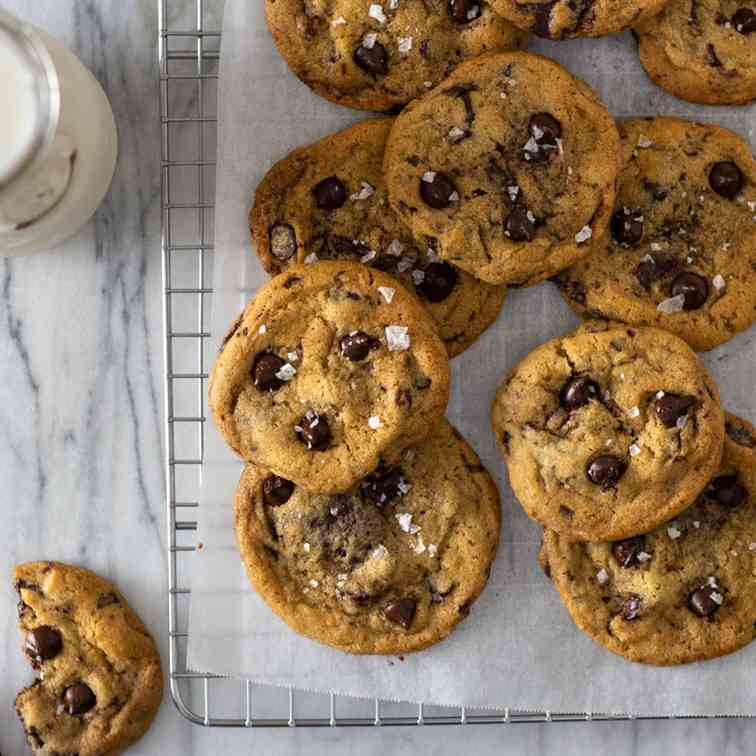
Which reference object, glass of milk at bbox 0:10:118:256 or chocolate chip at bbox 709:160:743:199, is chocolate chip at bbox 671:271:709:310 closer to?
chocolate chip at bbox 709:160:743:199

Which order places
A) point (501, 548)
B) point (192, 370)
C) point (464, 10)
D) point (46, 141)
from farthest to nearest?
1. point (192, 370)
2. point (501, 548)
3. point (464, 10)
4. point (46, 141)

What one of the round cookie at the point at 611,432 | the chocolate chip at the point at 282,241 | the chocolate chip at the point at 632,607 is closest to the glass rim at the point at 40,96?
the chocolate chip at the point at 282,241

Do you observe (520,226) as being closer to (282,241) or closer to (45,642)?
(282,241)

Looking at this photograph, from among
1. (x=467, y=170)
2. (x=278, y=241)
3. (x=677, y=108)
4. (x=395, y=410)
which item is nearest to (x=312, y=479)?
(x=395, y=410)

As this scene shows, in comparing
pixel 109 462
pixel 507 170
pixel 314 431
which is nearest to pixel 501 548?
pixel 314 431

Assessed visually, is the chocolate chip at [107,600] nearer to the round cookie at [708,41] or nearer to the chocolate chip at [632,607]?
the chocolate chip at [632,607]

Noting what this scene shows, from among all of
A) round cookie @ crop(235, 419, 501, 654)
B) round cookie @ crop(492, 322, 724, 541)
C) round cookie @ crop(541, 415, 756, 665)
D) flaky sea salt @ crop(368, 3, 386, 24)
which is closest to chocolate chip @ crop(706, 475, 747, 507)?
round cookie @ crop(541, 415, 756, 665)
